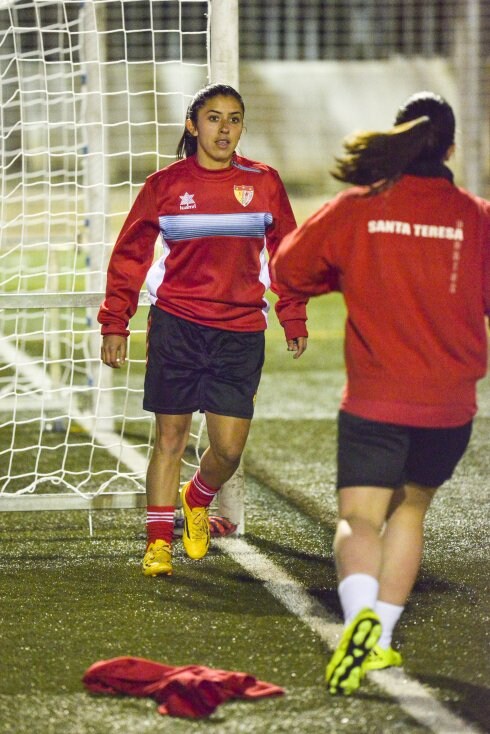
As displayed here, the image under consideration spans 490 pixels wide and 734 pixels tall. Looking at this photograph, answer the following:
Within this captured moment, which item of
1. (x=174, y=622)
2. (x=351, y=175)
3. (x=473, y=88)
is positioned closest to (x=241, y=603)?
(x=174, y=622)

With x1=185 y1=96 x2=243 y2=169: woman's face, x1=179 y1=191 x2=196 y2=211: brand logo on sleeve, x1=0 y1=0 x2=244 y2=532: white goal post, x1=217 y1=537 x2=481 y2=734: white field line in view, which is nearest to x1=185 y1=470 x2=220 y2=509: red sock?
x1=217 y1=537 x2=481 y2=734: white field line

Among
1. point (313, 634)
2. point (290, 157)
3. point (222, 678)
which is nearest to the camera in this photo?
point (222, 678)

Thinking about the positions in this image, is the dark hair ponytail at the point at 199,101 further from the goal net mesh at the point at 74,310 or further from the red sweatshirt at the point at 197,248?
the goal net mesh at the point at 74,310

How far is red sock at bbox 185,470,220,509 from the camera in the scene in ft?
17.9

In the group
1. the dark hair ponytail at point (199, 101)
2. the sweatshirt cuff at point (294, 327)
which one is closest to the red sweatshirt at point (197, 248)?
the sweatshirt cuff at point (294, 327)

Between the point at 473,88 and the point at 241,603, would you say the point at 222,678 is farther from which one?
the point at 473,88

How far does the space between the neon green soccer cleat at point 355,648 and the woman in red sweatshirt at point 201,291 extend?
1568mm

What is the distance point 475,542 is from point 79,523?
185 cm

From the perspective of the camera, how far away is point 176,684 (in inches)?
146

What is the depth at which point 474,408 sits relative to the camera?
394 cm

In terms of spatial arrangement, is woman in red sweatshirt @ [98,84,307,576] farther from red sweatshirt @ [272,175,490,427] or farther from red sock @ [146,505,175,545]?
red sweatshirt @ [272,175,490,427]

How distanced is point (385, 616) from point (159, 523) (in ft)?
5.02

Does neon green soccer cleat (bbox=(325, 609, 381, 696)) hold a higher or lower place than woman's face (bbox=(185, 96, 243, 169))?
lower

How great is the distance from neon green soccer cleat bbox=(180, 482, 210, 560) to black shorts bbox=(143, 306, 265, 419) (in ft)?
1.55
